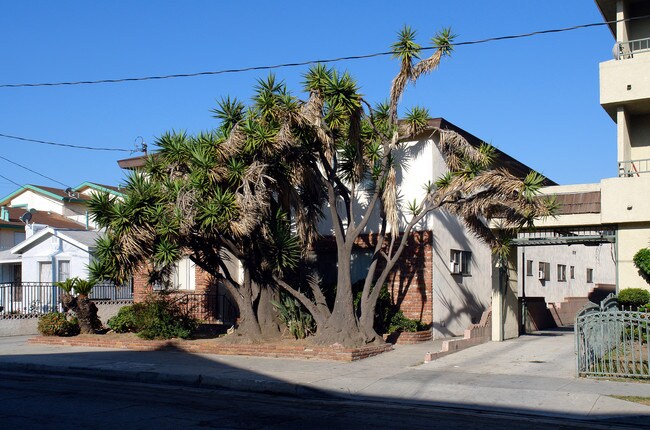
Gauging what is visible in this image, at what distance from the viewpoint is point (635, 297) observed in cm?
1742

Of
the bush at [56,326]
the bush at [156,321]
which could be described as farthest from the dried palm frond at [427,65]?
the bush at [56,326]

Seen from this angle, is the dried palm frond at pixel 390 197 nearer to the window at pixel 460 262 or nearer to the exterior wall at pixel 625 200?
the window at pixel 460 262

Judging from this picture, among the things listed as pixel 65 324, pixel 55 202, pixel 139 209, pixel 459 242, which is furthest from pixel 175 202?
pixel 55 202

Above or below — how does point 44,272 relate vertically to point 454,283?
above

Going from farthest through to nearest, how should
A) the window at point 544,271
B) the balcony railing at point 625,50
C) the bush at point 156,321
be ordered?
the window at point 544,271, the balcony railing at point 625,50, the bush at point 156,321

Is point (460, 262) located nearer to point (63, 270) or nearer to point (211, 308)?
point (211, 308)

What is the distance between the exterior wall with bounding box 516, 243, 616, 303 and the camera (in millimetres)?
29333

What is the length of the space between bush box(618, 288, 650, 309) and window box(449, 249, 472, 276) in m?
5.33

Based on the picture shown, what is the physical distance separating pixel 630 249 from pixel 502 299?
3787 millimetres

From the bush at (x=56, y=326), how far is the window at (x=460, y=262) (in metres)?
11.5

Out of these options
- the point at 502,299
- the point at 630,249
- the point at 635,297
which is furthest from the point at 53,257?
the point at 635,297

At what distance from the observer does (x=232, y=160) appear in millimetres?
16500

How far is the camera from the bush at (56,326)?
21031mm

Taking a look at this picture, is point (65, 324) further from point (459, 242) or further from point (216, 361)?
point (459, 242)
